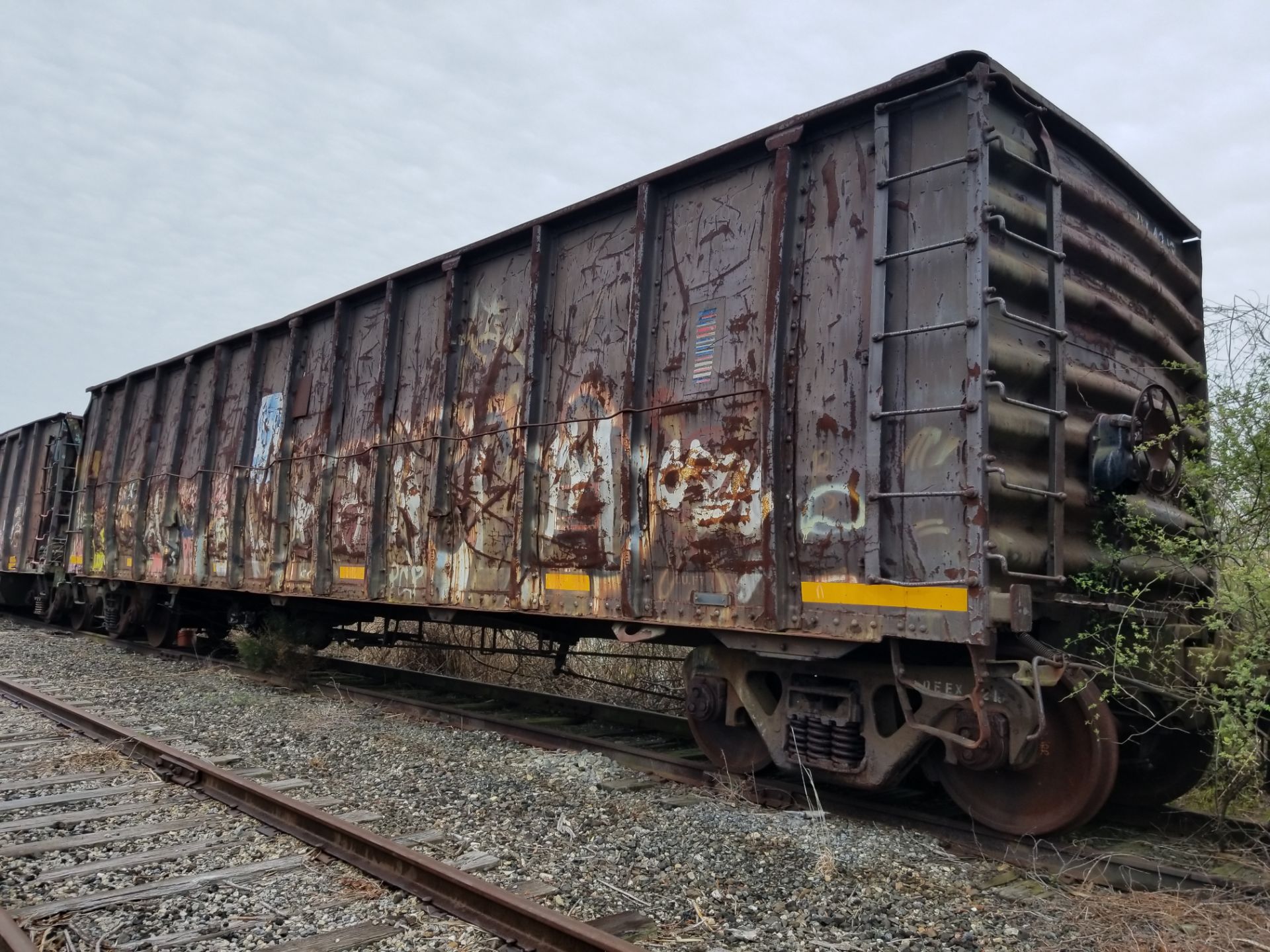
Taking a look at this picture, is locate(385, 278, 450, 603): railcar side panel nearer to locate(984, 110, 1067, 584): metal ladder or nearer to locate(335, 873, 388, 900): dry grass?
locate(335, 873, 388, 900): dry grass

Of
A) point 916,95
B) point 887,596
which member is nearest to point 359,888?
point 887,596

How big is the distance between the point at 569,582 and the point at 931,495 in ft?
8.94

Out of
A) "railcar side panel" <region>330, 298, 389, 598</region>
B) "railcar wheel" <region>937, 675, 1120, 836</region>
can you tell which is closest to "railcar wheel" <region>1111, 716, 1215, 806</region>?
"railcar wheel" <region>937, 675, 1120, 836</region>

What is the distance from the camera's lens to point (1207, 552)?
15.7 feet

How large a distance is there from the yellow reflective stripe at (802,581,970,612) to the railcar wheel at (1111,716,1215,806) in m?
1.37

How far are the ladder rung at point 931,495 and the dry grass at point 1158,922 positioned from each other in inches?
68.6

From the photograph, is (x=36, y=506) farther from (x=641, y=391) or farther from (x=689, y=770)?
(x=689, y=770)

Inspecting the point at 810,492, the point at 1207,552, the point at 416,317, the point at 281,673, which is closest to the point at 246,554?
the point at 281,673

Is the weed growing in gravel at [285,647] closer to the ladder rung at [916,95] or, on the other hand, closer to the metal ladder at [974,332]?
the metal ladder at [974,332]

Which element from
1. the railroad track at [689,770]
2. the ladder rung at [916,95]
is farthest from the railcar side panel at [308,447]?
the ladder rung at [916,95]

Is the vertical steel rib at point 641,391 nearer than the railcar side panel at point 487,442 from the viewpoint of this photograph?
Yes

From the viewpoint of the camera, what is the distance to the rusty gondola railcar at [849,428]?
439cm

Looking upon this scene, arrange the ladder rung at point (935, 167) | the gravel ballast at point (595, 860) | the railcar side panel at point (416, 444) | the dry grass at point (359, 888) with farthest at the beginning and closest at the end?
1. the railcar side panel at point (416, 444)
2. the ladder rung at point (935, 167)
3. the dry grass at point (359, 888)
4. the gravel ballast at point (595, 860)

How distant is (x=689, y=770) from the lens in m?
5.82
